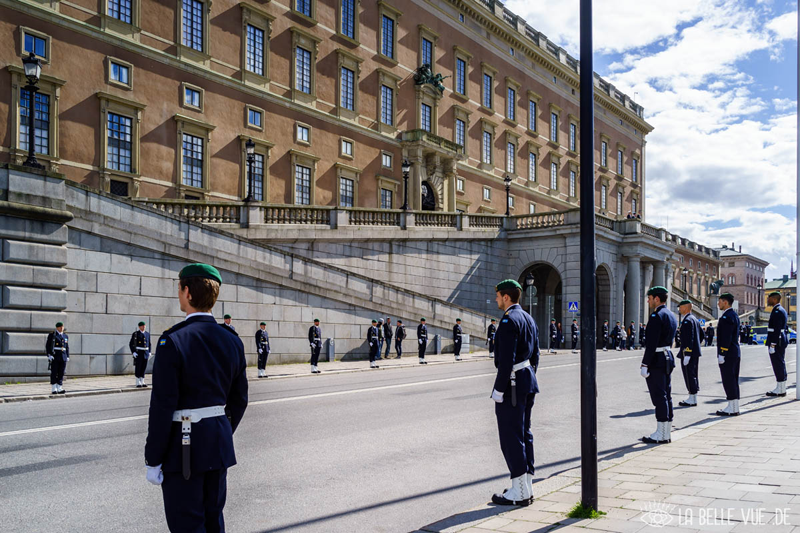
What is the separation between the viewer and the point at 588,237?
615 cm

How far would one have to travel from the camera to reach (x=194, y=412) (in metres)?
4.07

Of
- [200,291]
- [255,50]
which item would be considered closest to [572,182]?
[255,50]

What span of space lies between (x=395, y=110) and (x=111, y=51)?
19796 millimetres

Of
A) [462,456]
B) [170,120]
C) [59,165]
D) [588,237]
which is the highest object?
[170,120]

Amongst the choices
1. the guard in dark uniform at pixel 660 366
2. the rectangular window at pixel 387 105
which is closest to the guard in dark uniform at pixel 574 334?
the rectangular window at pixel 387 105

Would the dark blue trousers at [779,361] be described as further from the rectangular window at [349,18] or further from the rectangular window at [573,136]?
the rectangular window at [573,136]

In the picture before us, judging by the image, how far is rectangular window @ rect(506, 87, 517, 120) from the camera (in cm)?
5705

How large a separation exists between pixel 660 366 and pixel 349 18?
36.6m

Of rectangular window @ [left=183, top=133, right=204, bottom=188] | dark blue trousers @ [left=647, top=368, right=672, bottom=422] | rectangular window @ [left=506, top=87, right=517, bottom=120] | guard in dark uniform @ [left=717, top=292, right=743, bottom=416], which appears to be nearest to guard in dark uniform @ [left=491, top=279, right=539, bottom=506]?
dark blue trousers @ [left=647, top=368, right=672, bottom=422]

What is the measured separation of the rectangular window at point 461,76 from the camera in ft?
168

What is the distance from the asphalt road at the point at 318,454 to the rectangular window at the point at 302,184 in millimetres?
22926

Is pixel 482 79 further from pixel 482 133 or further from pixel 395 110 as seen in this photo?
pixel 395 110

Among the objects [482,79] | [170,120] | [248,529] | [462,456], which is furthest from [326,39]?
[248,529]

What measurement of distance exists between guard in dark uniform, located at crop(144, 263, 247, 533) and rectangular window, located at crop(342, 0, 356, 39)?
39760 millimetres
